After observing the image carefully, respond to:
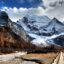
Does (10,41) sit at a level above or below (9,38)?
below

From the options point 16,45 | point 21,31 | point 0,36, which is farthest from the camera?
point 21,31

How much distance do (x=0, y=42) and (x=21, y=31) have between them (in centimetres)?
14207

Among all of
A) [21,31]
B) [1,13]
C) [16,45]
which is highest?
[1,13]

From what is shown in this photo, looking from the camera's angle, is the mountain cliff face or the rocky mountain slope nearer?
the rocky mountain slope

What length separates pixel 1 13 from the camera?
5719 inches

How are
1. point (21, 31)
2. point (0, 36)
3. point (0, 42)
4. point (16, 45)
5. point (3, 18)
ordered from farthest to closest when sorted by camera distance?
point (21, 31) < point (3, 18) < point (16, 45) < point (0, 36) < point (0, 42)

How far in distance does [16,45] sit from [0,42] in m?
15.1

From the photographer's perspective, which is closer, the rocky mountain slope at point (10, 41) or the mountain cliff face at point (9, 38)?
the rocky mountain slope at point (10, 41)

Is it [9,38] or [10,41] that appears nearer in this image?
[10,41]

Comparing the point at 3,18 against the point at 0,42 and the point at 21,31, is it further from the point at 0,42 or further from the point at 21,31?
the point at 0,42

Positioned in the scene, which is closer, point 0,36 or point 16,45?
point 0,36

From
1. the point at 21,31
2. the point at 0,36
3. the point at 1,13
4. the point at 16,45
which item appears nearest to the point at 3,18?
the point at 1,13

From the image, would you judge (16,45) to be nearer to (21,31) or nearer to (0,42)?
(0,42)

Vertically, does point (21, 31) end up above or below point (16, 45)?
above
